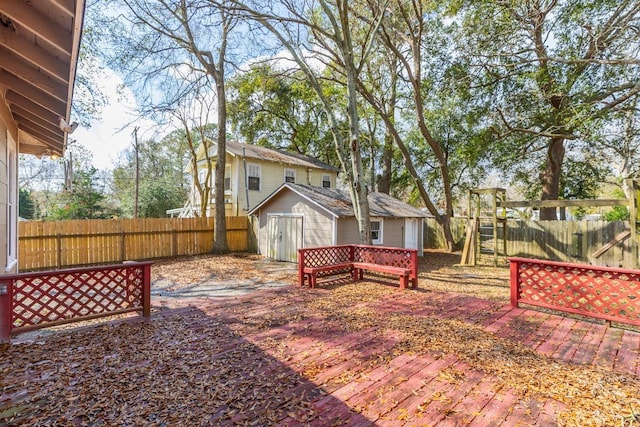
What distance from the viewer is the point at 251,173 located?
58.4 feet

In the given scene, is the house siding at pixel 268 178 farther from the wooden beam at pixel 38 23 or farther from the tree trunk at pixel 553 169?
the wooden beam at pixel 38 23

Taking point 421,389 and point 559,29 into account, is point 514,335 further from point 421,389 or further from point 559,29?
point 559,29

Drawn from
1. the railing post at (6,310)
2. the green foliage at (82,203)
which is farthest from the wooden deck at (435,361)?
the green foliage at (82,203)

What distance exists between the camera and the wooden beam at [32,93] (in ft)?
13.0

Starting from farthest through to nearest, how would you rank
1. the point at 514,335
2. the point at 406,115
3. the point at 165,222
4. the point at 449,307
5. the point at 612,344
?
the point at 406,115 < the point at 165,222 < the point at 449,307 < the point at 514,335 < the point at 612,344

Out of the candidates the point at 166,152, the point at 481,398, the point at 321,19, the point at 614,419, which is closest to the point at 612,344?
the point at 614,419

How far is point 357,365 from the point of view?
361 cm

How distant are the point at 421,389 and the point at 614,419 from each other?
1.52m

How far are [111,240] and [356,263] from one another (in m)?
9.15

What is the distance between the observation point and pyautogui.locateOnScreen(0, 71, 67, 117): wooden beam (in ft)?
13.0

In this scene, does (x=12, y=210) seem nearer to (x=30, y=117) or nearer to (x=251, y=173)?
(x=30, y=117)

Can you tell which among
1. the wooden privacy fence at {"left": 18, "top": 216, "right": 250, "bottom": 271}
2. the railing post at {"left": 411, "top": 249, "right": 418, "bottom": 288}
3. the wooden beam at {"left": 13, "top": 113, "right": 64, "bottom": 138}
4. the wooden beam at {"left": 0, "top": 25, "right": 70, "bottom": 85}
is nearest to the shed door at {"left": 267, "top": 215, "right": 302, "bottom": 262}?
the wooden privacy fence at {"left": 18, "top": 216, "right": 250, "bottom": 271}

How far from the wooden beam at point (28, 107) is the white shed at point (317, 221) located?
800 centimetres

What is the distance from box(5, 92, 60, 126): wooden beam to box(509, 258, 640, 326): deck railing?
Answer: 327 inches
